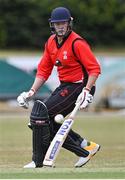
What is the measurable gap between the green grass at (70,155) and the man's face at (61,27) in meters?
1.81

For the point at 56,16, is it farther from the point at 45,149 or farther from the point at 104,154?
the point at 104,154

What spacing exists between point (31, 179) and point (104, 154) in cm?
536

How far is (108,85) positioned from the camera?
3362 centimetres

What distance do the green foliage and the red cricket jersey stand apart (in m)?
42.6

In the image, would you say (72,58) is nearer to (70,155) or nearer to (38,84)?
(38,84)

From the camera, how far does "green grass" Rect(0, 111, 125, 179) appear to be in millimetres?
9859

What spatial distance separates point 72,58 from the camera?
37.1 ft

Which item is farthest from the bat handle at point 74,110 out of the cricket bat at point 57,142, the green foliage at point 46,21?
the green foliage at point 46,21

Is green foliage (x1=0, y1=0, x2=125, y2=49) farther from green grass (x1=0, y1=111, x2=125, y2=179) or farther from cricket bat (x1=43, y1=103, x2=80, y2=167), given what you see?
cricket bat (x1=43, y1=103, x2=80, y2=167)

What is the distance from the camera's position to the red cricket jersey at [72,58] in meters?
11.2

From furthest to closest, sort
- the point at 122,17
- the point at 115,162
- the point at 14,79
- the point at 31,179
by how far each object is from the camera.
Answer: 1. the point at 122,17
2. the point at 14,79
3. the point at 115,162
4. the point at 31,179

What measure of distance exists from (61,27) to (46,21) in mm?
44718

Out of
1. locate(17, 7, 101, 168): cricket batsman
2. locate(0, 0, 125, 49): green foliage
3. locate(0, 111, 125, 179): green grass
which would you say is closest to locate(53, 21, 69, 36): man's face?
locate(17, 7, 101, 168): cricket batsman

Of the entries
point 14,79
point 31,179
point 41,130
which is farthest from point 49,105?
point 14,79
